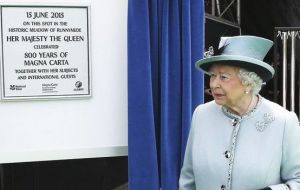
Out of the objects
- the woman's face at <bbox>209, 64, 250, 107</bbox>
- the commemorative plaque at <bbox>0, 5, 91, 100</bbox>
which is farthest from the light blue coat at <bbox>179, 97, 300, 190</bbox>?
the commemorative plaque at <bbox>0, 5, 91, 100</bbox>

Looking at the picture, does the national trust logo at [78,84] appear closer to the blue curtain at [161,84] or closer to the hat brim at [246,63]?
the blue curtain at [161,84]

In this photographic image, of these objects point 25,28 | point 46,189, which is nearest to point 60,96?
point 25,28

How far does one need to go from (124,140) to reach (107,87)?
32 cm

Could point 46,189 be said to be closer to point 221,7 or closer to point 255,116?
point 255,116

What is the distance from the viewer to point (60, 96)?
246 centimetres

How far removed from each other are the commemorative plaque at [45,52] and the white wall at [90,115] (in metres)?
0.05

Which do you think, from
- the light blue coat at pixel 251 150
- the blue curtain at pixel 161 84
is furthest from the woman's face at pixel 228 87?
the blue curtain at pixel 161 84

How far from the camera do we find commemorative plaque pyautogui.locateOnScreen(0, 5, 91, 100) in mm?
2395

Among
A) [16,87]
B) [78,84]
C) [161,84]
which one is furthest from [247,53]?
[16,87]

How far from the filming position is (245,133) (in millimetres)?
1870

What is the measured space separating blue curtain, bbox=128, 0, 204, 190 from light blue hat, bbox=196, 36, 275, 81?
0.61 meters

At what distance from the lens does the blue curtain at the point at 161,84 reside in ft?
7.94

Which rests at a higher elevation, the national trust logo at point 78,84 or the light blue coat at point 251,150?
the national trust logo at point 78,84

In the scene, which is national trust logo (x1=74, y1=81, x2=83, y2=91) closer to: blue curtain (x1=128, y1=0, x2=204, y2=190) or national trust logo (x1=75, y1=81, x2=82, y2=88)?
national trust logo (x1=75, y1=81, x2=82, y2=88)
